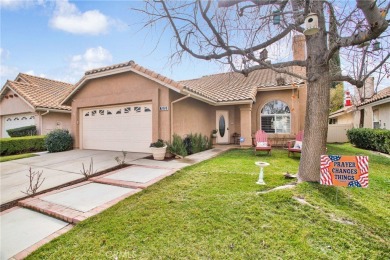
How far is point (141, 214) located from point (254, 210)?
2.25 meters

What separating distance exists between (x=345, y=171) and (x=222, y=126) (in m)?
10.8

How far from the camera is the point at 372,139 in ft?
41.1

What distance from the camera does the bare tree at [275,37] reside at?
5090 millimetres

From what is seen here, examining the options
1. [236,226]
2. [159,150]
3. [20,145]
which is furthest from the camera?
[20,145]

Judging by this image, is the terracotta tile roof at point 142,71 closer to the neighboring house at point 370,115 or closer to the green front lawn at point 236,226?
the green front lawn at point 236,226

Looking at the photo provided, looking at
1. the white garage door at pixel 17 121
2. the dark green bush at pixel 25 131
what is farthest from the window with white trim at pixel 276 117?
the white garage door at pixel 17 121

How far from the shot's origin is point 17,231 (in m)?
3.93

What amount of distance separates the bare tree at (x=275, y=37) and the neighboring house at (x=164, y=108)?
3053 mm

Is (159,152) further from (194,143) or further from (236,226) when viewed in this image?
(236,226)

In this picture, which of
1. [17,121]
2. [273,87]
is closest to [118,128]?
[273,87]

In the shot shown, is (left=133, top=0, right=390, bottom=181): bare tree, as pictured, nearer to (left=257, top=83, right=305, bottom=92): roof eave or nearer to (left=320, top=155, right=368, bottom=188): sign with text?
(left=320, top=155, right=368, bottom=188): sign with text

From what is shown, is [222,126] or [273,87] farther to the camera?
[222,126]

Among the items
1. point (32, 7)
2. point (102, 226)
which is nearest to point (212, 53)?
point (102, 226)

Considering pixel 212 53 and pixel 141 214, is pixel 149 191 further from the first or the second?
pixel 212 53
